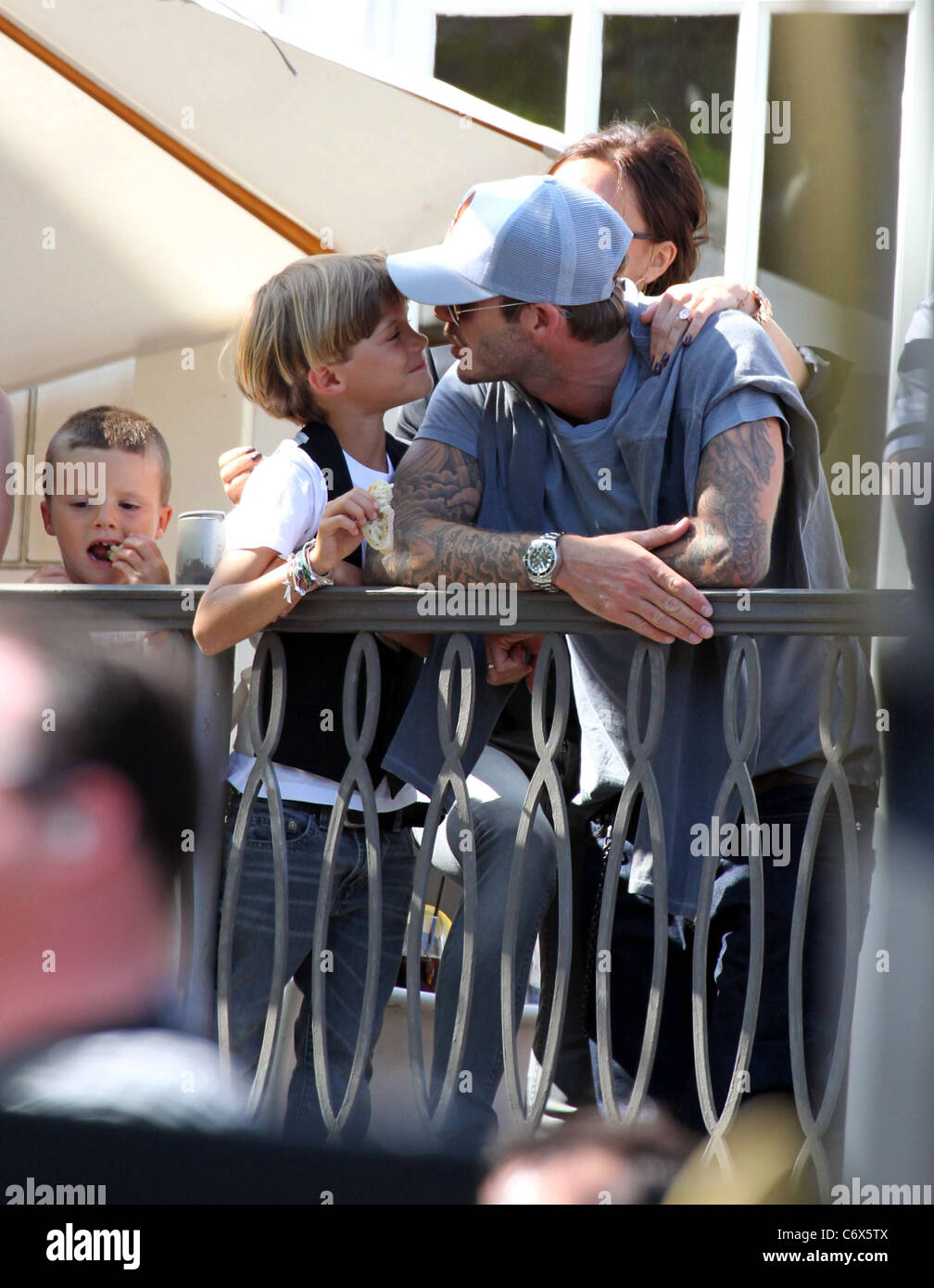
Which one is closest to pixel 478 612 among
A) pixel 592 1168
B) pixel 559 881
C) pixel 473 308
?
Result: pixel 559 881

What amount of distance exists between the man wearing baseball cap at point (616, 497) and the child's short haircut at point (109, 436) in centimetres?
76

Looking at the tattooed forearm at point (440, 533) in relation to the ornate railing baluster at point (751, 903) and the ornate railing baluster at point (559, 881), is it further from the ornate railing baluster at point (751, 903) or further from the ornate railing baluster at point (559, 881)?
the ornate railing baluster at point (751, 903)

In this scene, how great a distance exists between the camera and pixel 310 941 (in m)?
2.68

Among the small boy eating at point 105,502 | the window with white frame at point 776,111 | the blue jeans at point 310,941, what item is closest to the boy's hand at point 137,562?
the small boy eating at point 105,502

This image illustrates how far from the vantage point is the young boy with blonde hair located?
261 centimetres

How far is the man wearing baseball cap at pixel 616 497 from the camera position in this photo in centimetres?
246

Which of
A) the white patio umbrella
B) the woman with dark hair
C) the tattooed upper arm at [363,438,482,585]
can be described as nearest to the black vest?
the tattooed upper arm at [363,438,482,585]

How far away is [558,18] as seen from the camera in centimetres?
459

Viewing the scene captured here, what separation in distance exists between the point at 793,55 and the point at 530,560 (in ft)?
9.64

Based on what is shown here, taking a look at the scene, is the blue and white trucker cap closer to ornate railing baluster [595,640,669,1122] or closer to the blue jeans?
ornate railing baluster [595,640,669,1122]

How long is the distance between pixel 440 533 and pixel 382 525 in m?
0.13

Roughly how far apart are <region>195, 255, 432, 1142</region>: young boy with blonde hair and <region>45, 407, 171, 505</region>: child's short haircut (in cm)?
43
